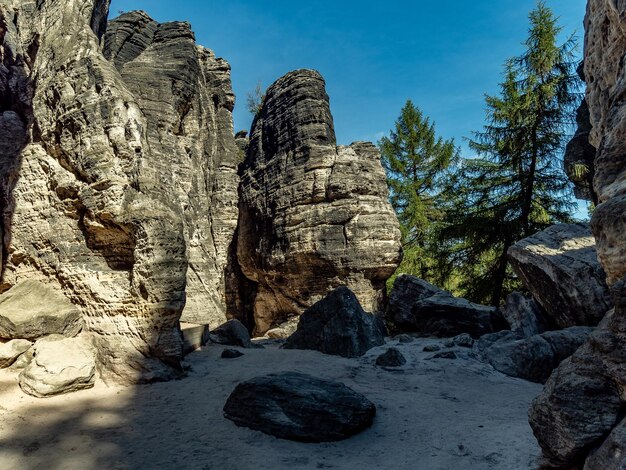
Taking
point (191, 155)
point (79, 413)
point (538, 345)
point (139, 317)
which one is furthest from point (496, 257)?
point (79, 413)

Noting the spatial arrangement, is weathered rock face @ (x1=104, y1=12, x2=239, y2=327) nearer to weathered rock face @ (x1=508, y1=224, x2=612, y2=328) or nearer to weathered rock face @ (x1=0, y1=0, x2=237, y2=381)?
weathered rock face @ (x1=0, y1=0, x2=237, y2=381)

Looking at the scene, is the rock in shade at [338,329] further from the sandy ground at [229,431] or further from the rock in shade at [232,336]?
the sandy ground at [229,431]

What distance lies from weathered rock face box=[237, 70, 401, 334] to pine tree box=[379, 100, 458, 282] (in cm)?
488

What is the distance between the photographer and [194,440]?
395 cm

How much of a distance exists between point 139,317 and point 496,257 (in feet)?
42.3

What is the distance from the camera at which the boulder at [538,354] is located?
241 inches

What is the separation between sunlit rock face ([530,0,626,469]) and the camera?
8.13 ft

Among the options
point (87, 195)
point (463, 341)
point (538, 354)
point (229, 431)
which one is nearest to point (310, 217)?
point (463, 341)

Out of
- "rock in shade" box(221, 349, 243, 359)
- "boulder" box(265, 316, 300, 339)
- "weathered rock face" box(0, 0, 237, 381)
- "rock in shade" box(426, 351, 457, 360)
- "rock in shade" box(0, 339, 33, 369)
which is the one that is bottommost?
"boulder" box(265, 316, 300, 339)

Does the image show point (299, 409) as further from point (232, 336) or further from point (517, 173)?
point (517, 173)

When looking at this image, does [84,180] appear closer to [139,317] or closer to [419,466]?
[139,317]

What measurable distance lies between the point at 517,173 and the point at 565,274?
27.2ft

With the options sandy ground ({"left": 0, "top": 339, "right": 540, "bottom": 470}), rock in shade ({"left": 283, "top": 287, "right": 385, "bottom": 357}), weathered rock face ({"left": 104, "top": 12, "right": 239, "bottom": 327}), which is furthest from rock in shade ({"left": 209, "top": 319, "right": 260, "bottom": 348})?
sandy ground ({"left": 0, "top": 339, "right": 540, "bottom": 470})

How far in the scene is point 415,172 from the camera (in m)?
19.8
